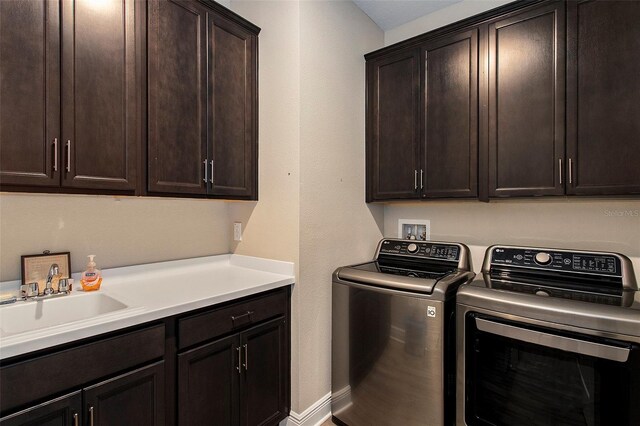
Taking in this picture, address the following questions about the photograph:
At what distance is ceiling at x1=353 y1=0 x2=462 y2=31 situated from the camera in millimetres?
2186

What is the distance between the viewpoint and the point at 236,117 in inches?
73.7

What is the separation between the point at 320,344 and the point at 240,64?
1814mm

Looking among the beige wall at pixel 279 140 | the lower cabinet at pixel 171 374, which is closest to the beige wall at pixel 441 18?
the beige wall at pixel 279 140

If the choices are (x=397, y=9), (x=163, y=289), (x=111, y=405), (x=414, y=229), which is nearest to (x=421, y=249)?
(x=414, y=229)

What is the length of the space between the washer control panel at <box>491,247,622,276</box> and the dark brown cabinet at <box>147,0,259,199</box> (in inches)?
63.2

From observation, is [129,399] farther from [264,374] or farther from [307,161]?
[307,161]

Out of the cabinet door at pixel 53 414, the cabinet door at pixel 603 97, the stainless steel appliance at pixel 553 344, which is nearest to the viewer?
the cabinet door at pixel 53 414

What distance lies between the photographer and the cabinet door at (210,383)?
131 cm

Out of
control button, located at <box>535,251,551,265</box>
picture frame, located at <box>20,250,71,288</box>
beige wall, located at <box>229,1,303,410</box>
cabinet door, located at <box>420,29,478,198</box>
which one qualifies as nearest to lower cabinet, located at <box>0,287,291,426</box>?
beige wall, located at <box>229,1,303,410</box>

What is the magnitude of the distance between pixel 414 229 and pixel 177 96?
6.01 feet

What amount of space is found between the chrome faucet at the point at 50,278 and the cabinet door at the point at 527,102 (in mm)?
2279

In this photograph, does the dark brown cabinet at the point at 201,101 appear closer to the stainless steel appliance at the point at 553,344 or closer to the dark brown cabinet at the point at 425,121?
the dark brown cabinet at the point at 425,121

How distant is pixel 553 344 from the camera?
4.26 feet

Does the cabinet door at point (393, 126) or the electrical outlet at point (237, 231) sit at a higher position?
the cabinet door at point (393, 126)
